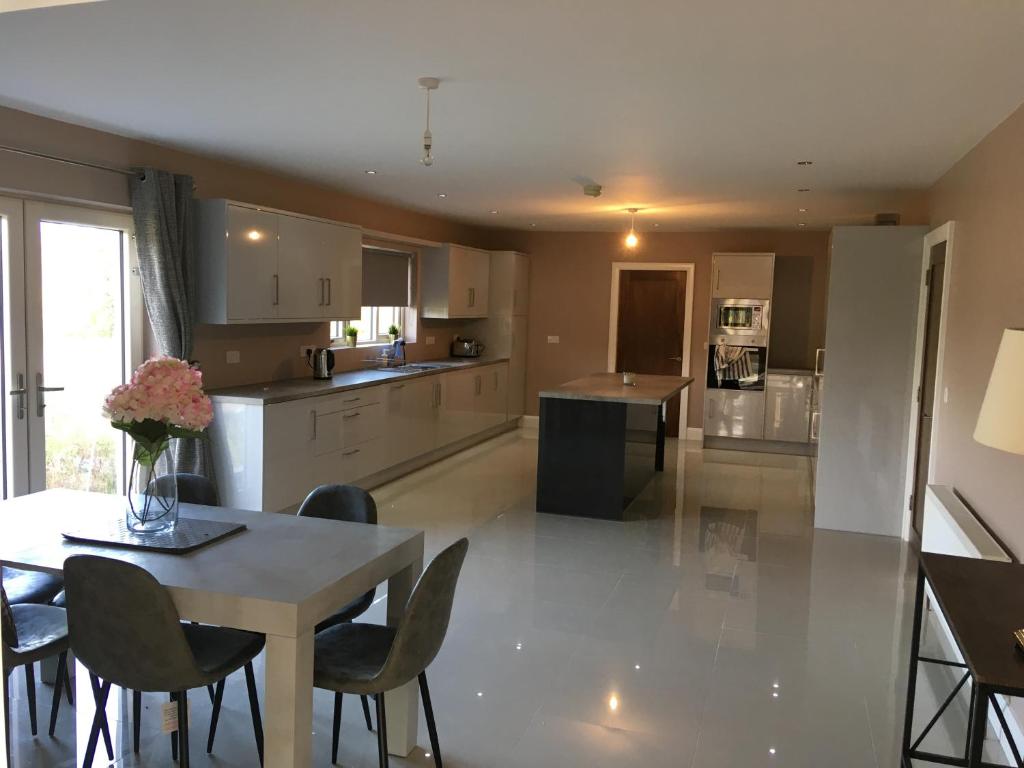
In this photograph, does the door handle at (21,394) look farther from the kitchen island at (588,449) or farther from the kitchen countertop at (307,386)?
the kitchen island at (588,449)

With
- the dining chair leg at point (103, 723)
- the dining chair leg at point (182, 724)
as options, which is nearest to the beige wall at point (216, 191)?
the dining chair leg at point (103, 723)

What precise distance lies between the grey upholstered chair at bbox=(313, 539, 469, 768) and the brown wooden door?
732cm

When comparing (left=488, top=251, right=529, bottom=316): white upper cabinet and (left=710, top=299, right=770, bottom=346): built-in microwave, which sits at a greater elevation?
(left=488, top=251, right=529, bottom=316): white upper cabinet

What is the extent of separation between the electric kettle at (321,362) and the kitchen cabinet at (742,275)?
4.53 metres

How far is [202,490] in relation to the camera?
3.32 m

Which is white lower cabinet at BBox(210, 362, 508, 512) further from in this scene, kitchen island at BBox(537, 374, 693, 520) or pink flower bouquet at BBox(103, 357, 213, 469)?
pink flower bouquet at BBox(103, 357, 213, 469)

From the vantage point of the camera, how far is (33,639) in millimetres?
2451

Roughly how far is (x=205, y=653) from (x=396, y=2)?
6.77ft

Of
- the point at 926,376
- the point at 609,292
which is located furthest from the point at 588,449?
the point at 609,292

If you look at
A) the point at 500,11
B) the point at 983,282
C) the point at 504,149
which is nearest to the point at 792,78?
the point at 500,11

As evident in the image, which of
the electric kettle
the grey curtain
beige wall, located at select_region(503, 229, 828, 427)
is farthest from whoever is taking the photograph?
beige wall, located at select_region(503, 229, 828, 427)

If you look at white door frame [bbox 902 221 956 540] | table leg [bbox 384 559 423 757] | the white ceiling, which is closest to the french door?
the white ceiling

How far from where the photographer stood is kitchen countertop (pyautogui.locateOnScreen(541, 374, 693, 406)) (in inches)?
225

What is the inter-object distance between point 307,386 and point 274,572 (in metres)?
3.59
